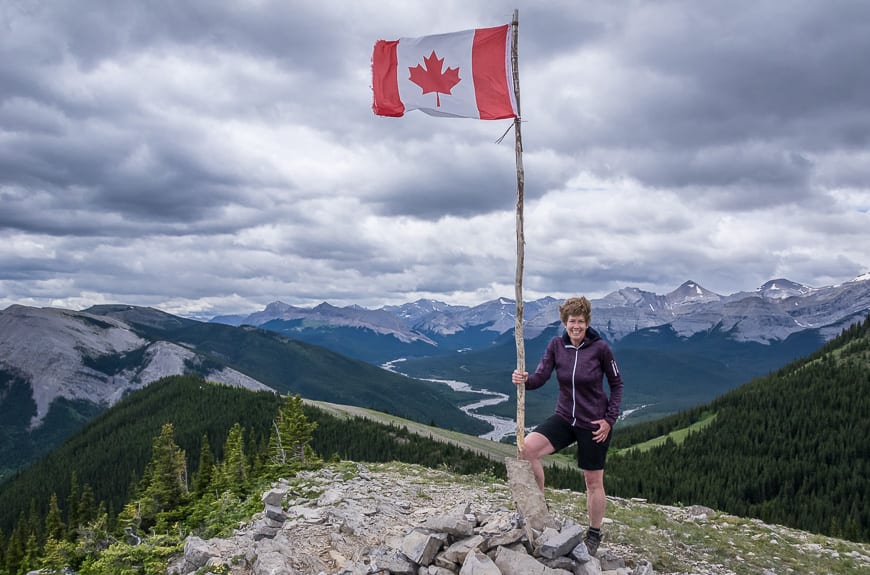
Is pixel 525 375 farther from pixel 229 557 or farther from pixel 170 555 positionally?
pixel 170 555

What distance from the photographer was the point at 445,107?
619 inches

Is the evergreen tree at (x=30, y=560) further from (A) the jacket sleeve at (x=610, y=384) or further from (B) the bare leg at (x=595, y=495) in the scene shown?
(A) the jacket sleeve at (x=610, y=384)

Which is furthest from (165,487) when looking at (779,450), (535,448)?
(779,450)

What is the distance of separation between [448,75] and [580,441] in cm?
1136

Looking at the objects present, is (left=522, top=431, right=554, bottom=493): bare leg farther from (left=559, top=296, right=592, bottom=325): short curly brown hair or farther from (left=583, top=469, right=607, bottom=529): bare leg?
(left=559, top=296, right=592, bottom=325): short curly brown hair

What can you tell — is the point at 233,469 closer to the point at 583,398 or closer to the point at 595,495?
the point at 595,495

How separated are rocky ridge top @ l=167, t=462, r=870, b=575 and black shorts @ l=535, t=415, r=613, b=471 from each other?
63.4 inches

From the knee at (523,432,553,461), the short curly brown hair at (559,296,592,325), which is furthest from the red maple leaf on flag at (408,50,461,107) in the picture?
the knee at (523,432,553,461)

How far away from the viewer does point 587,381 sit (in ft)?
38.2

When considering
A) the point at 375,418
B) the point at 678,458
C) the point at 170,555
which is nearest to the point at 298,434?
the point at 170,555

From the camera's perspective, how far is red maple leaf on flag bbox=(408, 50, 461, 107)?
15.6 m

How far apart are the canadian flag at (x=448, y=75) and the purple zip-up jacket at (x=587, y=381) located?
7.23 meters

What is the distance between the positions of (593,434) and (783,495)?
329ft

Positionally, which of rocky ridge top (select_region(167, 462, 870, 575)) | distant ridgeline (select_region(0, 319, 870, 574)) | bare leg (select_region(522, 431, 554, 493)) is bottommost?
distant ridgeline (select_region(0, 319, 870, 574))
